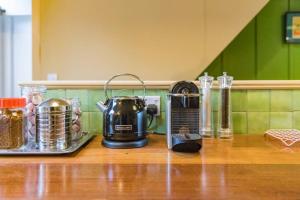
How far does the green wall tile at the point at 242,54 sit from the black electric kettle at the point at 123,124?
2.10ft

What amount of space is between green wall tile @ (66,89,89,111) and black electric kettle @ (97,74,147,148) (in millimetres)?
286

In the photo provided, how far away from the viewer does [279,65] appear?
1.30 metres

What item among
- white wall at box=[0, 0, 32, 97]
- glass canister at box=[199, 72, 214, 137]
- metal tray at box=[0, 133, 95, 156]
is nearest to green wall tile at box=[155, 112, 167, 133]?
glass canister at box=[199, 72, 214, 137]

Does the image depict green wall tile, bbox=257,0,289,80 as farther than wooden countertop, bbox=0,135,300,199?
Yes

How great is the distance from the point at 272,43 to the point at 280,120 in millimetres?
422

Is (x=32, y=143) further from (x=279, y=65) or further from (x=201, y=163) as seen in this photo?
(x=279, y=65)

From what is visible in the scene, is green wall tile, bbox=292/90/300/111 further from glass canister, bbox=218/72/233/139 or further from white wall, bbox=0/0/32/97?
white wall, bbox=0/0/32/97

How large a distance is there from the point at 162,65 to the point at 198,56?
0.63 ft

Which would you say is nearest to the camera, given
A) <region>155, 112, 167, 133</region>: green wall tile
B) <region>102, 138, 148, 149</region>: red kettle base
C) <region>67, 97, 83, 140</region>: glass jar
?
<region>102, 138, 148, 149</region>: red kettle base

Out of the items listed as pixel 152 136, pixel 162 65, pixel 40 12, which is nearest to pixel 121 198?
pixel 152 136

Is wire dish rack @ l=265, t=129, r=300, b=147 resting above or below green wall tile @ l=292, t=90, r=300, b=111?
below

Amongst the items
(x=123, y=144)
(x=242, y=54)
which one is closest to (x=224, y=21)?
(x=242, y=54)

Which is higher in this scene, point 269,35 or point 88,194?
point 269,35

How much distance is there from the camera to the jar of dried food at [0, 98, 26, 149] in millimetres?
755
